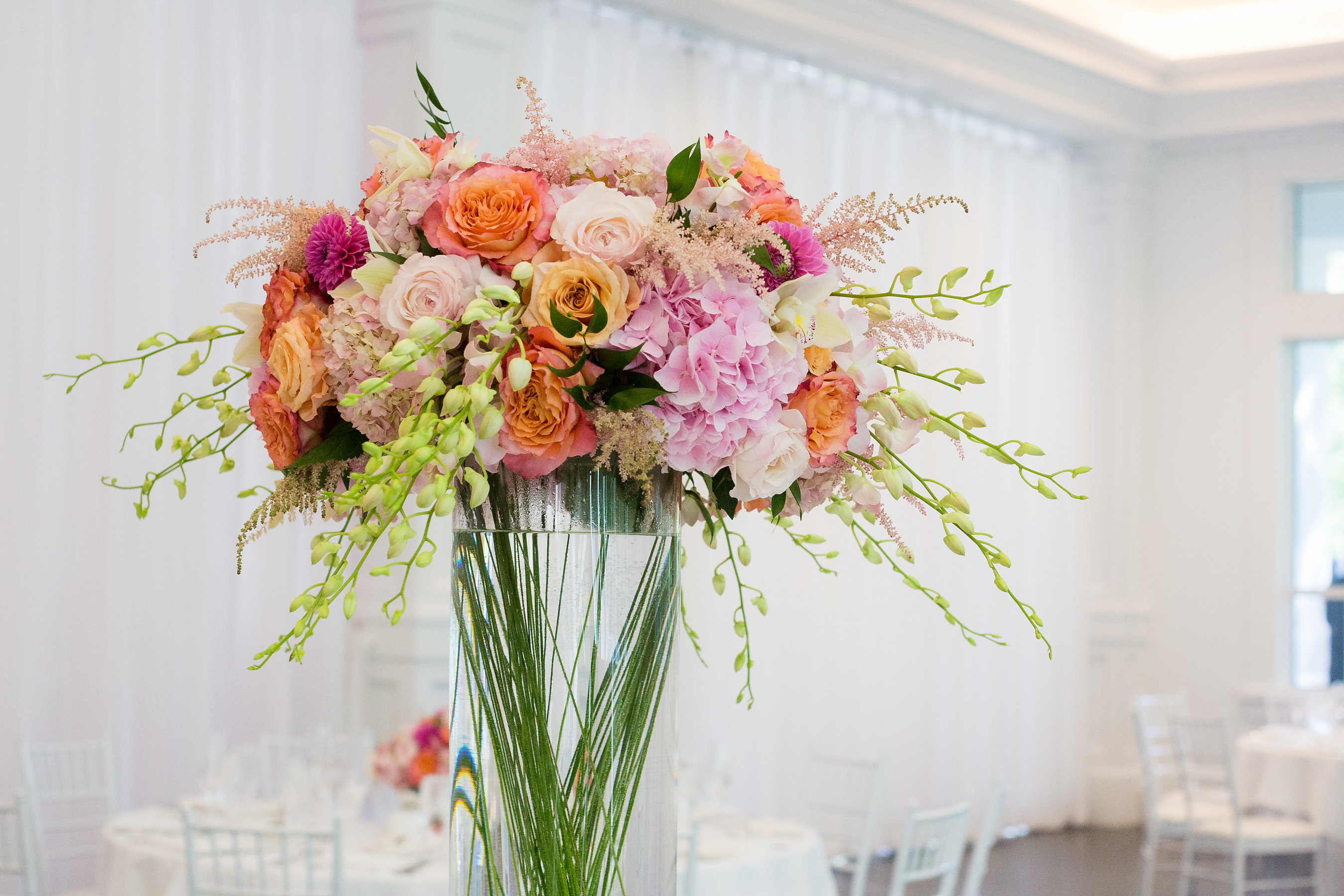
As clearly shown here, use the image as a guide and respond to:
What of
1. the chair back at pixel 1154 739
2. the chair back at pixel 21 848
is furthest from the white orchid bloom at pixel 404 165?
the chair back at pixel 1154 739

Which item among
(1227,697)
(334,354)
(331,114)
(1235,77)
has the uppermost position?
(1235,77)

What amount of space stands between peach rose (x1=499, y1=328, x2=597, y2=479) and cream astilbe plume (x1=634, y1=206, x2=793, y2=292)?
98 mm

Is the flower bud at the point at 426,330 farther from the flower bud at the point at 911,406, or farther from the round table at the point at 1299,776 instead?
the round table at the point at 1299,776

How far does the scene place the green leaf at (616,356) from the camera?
1062mm

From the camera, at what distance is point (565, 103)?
19.0 feet

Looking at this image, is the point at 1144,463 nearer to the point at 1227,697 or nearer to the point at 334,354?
the point at 1227,697

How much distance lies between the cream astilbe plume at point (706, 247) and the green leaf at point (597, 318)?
0.05 metres

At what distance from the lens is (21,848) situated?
11.5 ft

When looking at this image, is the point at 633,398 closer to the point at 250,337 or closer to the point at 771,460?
the point at 771,460

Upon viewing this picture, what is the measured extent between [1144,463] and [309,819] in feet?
20.5

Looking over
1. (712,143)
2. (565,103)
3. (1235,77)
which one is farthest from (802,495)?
(1235,77)

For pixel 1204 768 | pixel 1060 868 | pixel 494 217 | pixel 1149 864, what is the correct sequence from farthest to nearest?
pixel 1060 868
pixel 1204 768
pixel 1149 864
pixel 494 217

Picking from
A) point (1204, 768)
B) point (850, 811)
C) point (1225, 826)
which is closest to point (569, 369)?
point (850, 811)

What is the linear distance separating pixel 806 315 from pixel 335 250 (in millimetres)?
379
